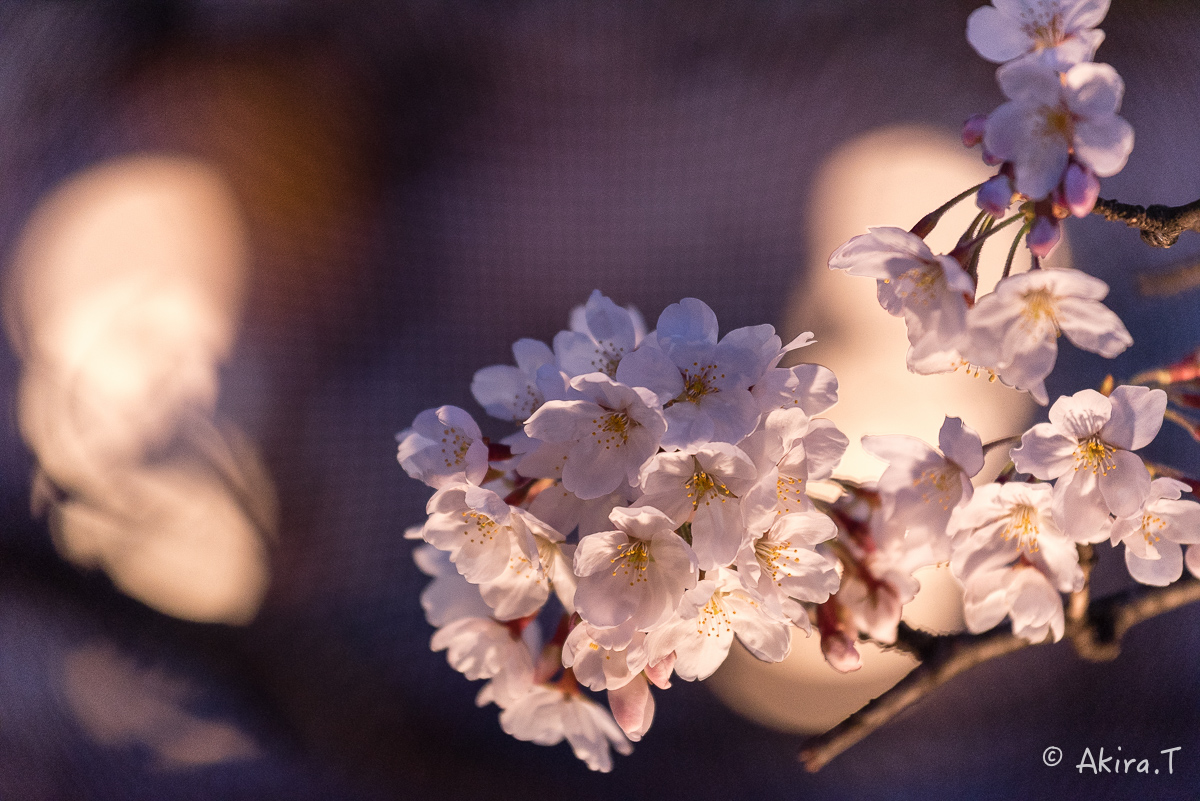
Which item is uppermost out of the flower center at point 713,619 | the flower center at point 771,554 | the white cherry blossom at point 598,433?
the white cherry blossom at point 598,433

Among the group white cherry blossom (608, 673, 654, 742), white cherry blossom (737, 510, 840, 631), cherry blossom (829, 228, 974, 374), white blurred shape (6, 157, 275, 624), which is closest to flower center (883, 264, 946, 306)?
cherry blossom (829, 228, 974, 374)

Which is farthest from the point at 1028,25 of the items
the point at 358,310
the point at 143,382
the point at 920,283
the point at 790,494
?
the point at 143,382

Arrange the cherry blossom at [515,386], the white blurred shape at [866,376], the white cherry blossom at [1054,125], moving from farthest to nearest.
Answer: the white blurred shape at [866,376] < the cherry blossom at [515,386] < the white cherry blossom at [1054,125]

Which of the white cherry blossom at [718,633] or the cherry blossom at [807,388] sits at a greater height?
the cherry blossom at [807,388]

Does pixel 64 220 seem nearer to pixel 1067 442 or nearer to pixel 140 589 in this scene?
pixel 140 589

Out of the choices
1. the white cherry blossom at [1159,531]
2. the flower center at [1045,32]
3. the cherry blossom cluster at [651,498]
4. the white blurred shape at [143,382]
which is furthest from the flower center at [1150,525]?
the white blurred shape at [143,382]

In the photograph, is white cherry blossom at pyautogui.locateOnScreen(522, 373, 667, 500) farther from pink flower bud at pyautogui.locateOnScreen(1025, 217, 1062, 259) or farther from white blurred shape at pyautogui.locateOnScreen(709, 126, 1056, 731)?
white blurred shape at pyautogui.locateOnScreen(709, 126, 1056, 731)

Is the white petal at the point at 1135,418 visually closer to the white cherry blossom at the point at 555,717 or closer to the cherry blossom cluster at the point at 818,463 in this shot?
the cherry blossom cluster at the point at 818,463
